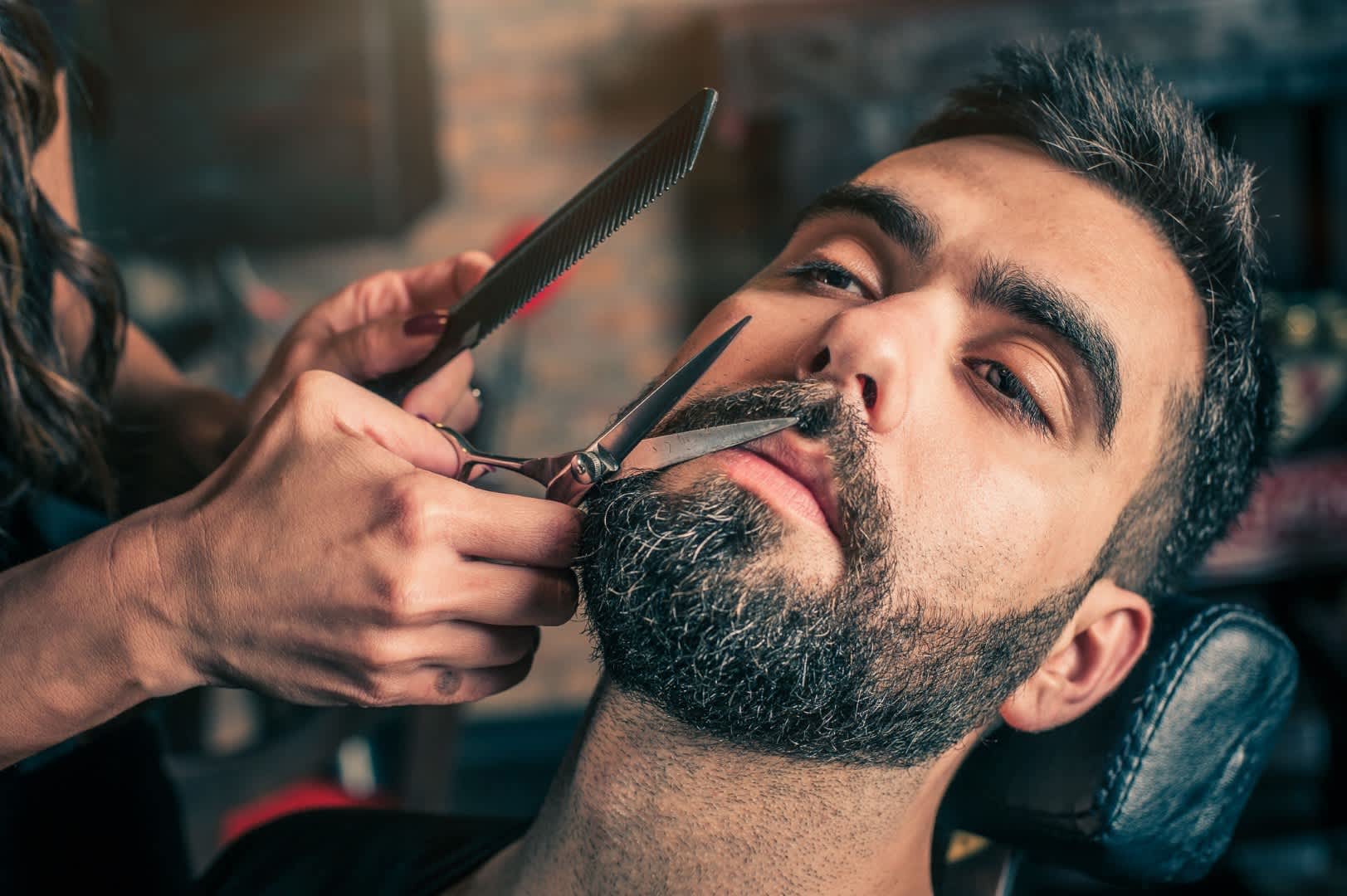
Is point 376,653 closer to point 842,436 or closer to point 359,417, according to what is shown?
point 359,417

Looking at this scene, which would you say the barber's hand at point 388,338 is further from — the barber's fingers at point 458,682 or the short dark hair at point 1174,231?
the short dark hair at point 1174,231

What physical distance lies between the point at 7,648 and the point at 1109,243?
4.10 ft

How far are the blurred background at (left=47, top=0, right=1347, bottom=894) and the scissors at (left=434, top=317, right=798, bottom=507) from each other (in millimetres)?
1587

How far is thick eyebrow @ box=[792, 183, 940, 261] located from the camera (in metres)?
1.24

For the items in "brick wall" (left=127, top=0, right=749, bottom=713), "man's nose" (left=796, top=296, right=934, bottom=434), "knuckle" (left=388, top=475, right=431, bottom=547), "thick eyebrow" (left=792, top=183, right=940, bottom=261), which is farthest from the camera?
"brick wall" (left=127, top=0, right=749, bottom=713)

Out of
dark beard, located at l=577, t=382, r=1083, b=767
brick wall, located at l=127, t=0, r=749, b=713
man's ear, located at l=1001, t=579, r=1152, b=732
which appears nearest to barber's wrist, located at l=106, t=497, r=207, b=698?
dark beard, located at l=577, t=382, r=1083, b=767

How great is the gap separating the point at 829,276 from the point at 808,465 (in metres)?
0.36

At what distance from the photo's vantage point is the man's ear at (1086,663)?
4.33ft

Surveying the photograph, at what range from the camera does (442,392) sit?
4.23ft

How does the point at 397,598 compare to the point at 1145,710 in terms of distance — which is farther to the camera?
the point at 1145,710

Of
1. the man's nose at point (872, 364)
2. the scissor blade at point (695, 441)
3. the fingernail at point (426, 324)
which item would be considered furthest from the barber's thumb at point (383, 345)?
the man's nose at point (872, 364)

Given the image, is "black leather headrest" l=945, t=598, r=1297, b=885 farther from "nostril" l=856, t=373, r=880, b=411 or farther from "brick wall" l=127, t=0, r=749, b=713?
"brick wall" l=127, t=0, r=749, b=713

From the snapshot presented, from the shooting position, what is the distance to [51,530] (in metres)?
1.38

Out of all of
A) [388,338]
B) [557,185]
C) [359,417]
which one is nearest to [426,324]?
[388,338]
